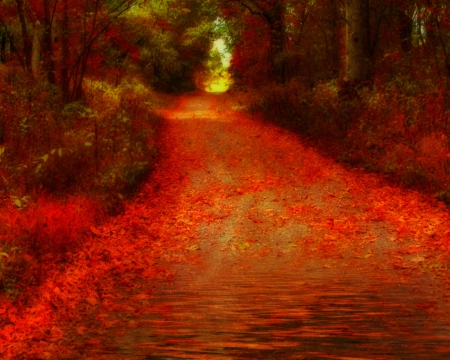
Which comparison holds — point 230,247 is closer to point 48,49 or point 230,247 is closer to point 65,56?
point 65,56

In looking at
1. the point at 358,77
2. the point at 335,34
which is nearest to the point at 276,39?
the point at 335,34

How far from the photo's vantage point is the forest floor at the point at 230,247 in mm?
4977

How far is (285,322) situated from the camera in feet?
15.2

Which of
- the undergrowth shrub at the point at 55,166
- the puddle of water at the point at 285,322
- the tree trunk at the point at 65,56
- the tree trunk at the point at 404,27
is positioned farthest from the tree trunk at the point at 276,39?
the puddle of water at the point at 285,322

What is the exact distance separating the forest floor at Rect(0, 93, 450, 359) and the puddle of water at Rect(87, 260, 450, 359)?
0.05 m

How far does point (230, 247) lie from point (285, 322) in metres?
3.08

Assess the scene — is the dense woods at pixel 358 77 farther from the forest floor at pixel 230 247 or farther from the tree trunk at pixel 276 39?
the forest floor at pixel 230 247

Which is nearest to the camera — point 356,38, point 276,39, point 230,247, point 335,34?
point 230,247

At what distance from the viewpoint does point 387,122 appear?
1277cm

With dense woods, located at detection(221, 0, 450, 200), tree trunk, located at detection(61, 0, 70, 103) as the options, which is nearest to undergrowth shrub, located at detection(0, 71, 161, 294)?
tree trunk, located at detection(61, 0, 70, 103)

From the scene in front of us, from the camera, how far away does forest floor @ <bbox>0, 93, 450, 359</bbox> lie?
16.3 feet

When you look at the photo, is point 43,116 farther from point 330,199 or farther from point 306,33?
point 306,33

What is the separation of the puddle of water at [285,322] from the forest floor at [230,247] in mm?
53

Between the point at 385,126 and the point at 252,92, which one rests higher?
the point at 252,92
